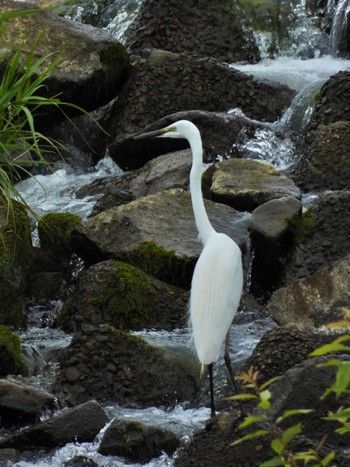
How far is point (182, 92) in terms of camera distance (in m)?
10.7

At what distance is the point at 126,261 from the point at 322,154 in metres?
2.08

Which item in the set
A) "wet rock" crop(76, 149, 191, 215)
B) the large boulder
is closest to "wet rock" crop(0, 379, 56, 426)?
"wet rock" crop(76, 149, 191, 215)

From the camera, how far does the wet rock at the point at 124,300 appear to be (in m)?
6.82

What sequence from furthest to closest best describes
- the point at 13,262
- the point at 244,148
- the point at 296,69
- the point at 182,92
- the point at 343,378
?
the point at 296,69 < the point at 182,92 < the point at 244,148 < the point at 13,262 < the point at 343,378

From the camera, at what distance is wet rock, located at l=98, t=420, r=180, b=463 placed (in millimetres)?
5227

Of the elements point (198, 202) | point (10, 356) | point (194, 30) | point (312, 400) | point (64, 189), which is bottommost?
point (64, 189)

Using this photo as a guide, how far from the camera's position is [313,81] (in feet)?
37.3

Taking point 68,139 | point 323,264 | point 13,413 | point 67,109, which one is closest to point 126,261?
point 323,264

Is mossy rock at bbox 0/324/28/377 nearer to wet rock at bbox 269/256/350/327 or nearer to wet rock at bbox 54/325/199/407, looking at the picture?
wet rock at bbox 54/325/199/407

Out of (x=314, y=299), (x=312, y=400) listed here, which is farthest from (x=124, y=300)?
(x=312, y=400)

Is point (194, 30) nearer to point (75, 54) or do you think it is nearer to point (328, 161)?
point (75, 54)

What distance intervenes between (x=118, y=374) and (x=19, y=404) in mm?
590

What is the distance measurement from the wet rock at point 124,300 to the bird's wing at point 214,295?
1296 millimetres

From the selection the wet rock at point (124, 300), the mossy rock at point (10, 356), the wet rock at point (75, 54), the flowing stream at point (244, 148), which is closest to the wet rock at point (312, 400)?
the flowing stream at point (244, 148)
